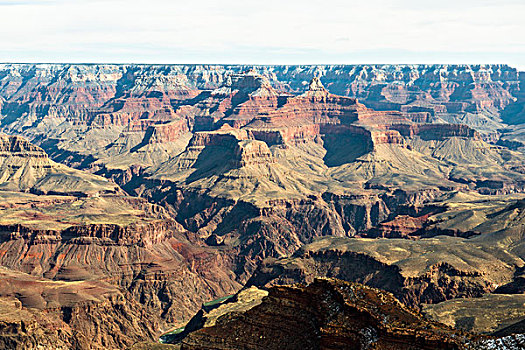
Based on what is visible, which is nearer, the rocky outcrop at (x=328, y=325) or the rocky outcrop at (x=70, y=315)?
the rocky outcrop at (x=328, y=325)

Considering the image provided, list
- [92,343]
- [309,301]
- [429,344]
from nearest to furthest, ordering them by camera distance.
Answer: [429,344] → [309,301] → [92,343]

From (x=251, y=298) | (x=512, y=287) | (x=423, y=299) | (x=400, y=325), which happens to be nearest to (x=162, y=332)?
(x=251, y=298)

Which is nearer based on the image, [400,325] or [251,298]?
[400,325]

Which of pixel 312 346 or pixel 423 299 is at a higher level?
pixel 312 346

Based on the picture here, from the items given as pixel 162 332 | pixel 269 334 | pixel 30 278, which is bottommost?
pixel 162 332

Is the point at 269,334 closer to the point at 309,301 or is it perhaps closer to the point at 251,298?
the point at 309,301

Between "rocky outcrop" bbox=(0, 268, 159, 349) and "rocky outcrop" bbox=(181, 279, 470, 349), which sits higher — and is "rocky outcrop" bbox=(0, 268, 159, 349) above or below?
below

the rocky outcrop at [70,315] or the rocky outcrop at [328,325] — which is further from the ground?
the rocky outcrop at [328,325]

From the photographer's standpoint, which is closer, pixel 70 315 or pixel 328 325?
pixel 328 325

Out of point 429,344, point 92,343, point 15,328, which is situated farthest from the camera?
point 92,343

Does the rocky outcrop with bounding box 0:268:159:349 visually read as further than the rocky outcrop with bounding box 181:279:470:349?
Yes

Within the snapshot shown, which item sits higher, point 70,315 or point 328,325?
point 328,325
